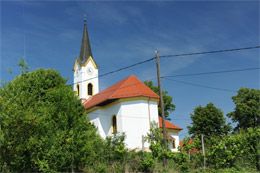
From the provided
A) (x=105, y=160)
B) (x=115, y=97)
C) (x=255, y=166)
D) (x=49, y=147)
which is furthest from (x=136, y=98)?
(x=49, y=147)

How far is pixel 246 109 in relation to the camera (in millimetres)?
35844

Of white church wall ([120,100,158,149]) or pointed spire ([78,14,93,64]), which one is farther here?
pointed spire ([78,14,93,64])

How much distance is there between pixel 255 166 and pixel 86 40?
109ft

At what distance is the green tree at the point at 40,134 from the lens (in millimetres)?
9812

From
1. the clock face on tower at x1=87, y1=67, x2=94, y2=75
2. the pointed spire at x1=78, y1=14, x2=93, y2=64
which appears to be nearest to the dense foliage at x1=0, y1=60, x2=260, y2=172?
the clock face on tower at x1=87, y1=67, x2=94, y2=75

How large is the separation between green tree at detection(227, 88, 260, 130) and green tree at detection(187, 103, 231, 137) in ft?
5.50

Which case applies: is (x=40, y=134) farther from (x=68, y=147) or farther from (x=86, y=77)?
(x=86, y=77)

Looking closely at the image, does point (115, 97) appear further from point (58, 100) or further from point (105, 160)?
point (58, 100)

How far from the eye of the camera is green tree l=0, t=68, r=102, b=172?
9812mm

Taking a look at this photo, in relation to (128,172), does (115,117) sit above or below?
above

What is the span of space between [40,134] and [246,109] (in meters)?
31.8

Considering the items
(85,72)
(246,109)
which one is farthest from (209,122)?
(85,72)

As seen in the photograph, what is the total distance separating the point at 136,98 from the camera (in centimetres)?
2708

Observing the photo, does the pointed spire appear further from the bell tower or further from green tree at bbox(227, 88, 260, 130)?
green tree at bbox(227, 88, 260, 130)
